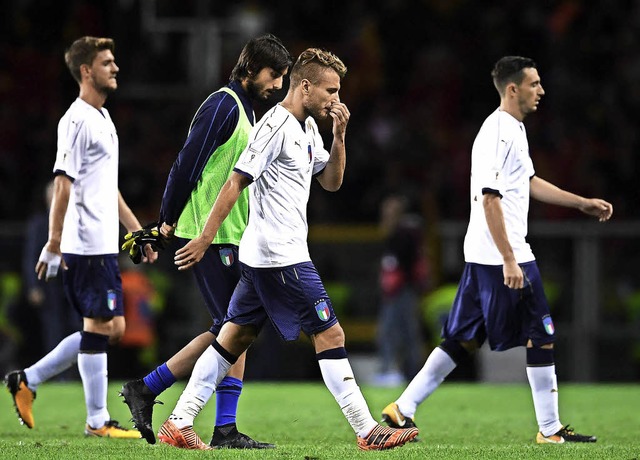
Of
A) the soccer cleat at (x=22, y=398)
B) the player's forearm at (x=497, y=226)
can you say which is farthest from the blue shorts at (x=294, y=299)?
the soccer cleat at (x=22, y=398)

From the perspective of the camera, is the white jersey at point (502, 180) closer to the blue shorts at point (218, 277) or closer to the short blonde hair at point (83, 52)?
the blue shorts at point (218, 277)

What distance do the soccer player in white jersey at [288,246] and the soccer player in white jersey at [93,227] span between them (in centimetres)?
137

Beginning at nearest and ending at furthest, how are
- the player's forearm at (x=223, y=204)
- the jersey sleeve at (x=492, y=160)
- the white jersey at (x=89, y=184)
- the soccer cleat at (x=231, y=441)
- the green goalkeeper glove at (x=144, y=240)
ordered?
the player's forearm at (x=223, y=204)
the soccer cleat at (x=231, y=441)
the green goalkeeper glove at (x=144, y=240)
the jersey sleeve at (x=492, y=160)
the white jersey at (x=89, y=184)

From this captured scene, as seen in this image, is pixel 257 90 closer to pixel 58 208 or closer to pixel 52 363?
pixel 58 208

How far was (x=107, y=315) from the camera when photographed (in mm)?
8617

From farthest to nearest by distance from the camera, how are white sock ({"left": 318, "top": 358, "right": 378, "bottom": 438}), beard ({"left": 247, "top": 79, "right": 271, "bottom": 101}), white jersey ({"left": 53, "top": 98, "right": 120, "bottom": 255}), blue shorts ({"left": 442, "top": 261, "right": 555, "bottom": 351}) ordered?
white jersey ({"left": 53, "top": 98, "right": 120, "bottom": 255}) → blue shorts ({"left": 442, "top": 261, "right": 555, "bottom": 351}) → beard ({"left": 247, "top": 79, "right": 271, "bottom": 101}) → white sock ({"left": 318, "top": 358, "right": 378, "bottom": 438})

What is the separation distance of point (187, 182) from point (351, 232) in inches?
374

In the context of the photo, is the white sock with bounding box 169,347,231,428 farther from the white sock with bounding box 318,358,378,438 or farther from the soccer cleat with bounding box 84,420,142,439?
the soccer cleat with bounding box 84,420,142,439

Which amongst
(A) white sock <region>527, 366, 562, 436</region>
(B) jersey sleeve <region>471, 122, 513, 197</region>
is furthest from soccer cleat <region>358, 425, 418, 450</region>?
(B) jersey sleeve <region>471, 122, 513, 197</region>

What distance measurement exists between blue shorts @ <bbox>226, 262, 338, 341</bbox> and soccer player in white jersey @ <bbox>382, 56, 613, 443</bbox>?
1473 mm

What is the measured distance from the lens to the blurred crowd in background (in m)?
18.9

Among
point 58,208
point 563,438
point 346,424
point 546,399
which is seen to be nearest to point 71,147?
Result: point 58,208

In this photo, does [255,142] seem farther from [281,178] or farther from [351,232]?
[351,232]

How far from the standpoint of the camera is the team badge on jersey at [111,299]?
862 cm
